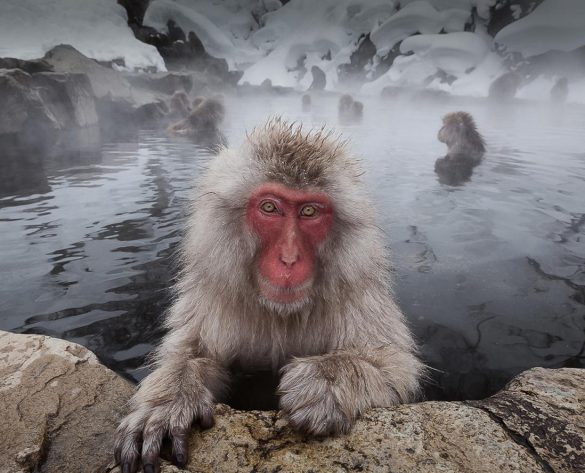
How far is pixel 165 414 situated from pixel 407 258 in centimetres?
293

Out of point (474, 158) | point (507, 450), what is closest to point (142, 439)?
point (507, 450)

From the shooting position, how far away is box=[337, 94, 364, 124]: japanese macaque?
17.1m

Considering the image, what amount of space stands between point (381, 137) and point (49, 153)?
30.0 feet

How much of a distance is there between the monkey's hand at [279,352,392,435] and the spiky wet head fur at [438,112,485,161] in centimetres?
795

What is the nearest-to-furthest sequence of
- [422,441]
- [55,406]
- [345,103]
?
[422,441] → [55,406] → [345,103]

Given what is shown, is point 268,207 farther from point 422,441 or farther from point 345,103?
point 345,103

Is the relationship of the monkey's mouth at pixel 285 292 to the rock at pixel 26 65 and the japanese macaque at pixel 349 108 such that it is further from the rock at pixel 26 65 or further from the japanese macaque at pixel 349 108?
the japanese macaque at pixel 349 108

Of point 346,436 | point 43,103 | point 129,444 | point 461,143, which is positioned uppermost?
point 461,143

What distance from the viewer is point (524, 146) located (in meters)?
11.0

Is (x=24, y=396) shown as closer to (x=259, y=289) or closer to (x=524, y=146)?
(x=259, y=289)

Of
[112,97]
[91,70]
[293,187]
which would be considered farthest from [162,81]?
[293,187]

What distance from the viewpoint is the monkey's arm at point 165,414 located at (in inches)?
50.1

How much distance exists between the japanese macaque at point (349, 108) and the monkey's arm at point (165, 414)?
1639 centimetres

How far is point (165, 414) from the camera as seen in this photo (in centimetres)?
137
